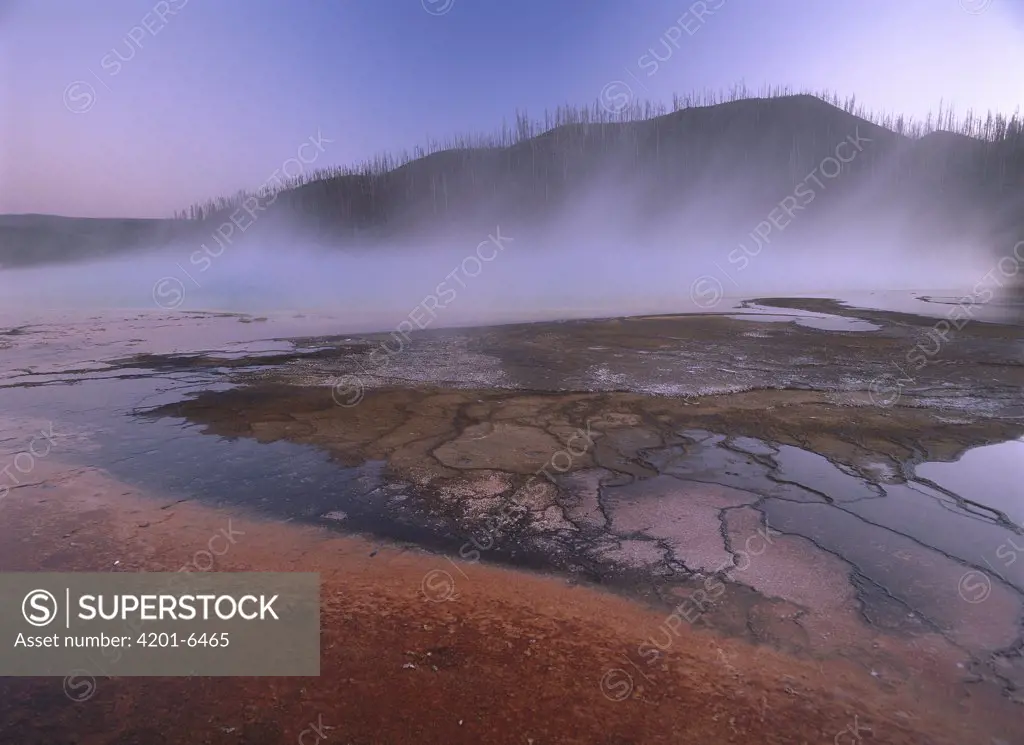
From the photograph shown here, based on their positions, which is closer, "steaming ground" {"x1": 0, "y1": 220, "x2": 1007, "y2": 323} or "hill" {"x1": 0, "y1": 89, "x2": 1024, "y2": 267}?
"steaming ground" {"x1": 0, "y1": 220, "x2": 1007, "y2": 323}

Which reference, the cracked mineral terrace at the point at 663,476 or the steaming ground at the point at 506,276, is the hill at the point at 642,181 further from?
the cracked mineral terrace at the point at 663,476

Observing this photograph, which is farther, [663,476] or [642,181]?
[642,181]

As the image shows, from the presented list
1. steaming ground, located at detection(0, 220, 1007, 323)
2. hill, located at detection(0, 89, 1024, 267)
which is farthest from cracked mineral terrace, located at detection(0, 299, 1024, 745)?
hill, located at detection(0, 89, 1024, 267)

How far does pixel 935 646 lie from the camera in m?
2.98

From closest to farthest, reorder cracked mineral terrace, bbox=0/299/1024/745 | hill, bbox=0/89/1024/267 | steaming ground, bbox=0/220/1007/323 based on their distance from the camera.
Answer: cracked mineral terrace, bbox=0/299/1024/745 < steaming ground, bbox=0/220/1007/323 < hill, bbox=0/89/1024/267

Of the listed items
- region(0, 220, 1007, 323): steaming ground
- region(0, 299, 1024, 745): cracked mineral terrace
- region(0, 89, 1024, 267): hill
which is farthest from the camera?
region(0, 89, 1024, 267): hill

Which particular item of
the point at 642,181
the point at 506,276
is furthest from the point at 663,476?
the point at 642,181

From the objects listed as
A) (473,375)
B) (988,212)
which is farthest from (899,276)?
(473,375)

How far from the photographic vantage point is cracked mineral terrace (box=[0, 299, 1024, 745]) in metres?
3.06

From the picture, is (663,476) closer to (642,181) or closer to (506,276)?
(506,276)

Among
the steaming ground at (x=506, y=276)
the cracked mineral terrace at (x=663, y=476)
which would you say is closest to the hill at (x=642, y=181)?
the steaming ground at (x=506, y=276)

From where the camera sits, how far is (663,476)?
5.19 meters

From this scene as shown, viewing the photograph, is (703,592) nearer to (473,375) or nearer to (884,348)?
(473,375)

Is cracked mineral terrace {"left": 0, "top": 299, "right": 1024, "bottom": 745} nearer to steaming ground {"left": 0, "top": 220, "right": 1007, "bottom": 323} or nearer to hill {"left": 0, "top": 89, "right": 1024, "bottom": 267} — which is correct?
steaming ground {"left": 0, "top": 220, "right": 1007, "bottom": 323}
